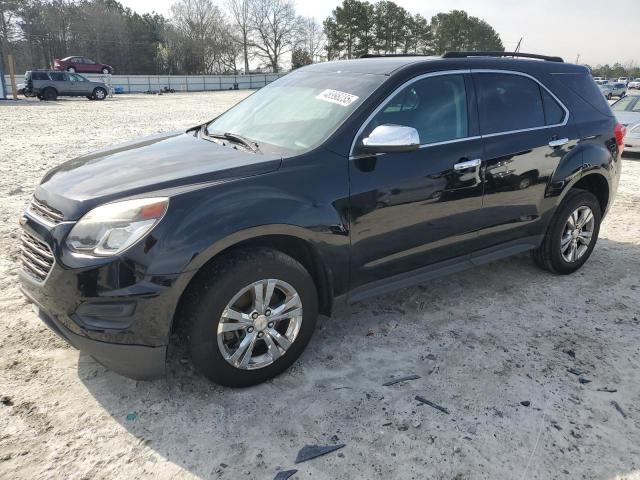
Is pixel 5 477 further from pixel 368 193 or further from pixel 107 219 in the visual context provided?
pixel 368 193

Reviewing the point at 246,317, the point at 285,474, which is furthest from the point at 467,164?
the point at 285,474

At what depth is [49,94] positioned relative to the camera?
28969 millimetres

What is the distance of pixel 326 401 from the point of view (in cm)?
287

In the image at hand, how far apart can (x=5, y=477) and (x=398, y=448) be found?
186 cm

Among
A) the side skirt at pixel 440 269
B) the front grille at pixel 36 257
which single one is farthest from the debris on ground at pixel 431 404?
the front grille at pixel 36 257

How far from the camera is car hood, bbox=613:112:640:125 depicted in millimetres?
11141

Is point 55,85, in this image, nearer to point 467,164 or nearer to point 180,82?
point 180,82

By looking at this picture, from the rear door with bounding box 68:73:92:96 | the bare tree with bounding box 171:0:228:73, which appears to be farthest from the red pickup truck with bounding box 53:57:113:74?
the bare tree with bounding box 171:0:228:73

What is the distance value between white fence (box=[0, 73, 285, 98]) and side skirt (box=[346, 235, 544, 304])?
44.2 meters

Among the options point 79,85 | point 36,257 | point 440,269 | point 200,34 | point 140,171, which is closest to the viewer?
point 36,257

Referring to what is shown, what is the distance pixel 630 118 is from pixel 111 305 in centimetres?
1253

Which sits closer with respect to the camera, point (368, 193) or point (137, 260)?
point (137, 260)

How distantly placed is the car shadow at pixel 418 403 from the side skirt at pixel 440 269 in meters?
0.40

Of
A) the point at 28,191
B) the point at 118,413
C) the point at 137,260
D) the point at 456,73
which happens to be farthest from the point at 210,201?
the point at 28,191
